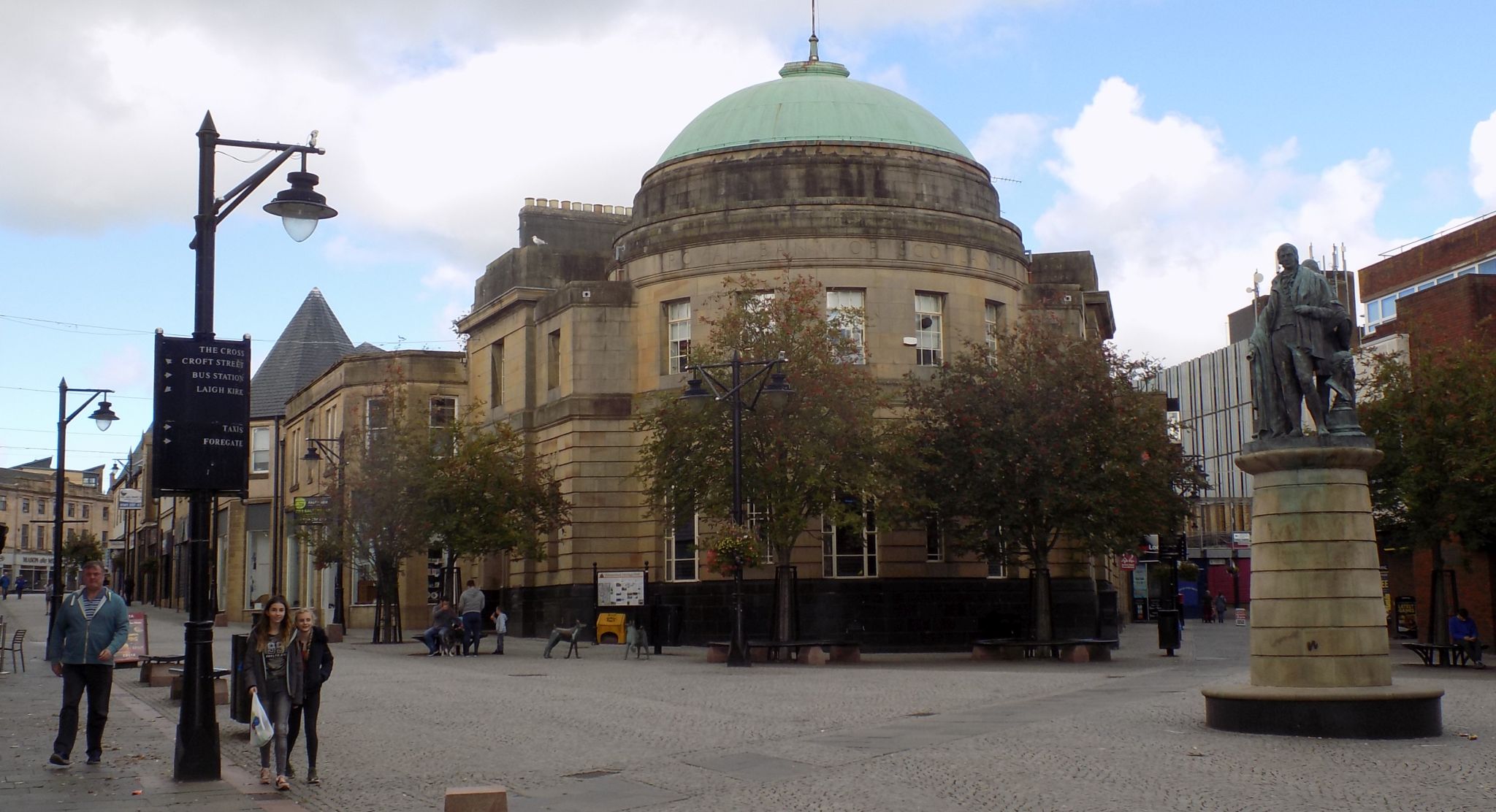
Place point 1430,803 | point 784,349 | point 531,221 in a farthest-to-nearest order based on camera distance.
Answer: point 531,221
point 784,349
point 1430,803

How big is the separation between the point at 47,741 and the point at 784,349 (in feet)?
62.3

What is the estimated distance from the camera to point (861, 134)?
4103 cm

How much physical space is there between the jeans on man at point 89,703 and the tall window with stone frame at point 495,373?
32981 mm

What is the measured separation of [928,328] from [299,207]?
2763cm

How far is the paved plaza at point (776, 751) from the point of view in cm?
1203

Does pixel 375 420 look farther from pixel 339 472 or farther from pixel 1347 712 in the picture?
pixel 1347 712

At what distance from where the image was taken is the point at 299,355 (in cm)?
6544

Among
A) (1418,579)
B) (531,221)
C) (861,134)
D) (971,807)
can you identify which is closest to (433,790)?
(971,807)

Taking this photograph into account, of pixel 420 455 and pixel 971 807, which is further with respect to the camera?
pixel 420 455

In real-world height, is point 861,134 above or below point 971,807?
above

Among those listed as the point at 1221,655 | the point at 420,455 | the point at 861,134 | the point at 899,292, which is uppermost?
the point at 861,134

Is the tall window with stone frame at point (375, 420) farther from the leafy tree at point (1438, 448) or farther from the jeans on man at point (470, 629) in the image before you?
the leafy tree at point (1438, 448)

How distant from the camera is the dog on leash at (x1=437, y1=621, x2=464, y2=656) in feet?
107

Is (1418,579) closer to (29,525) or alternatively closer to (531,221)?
(531,221)
